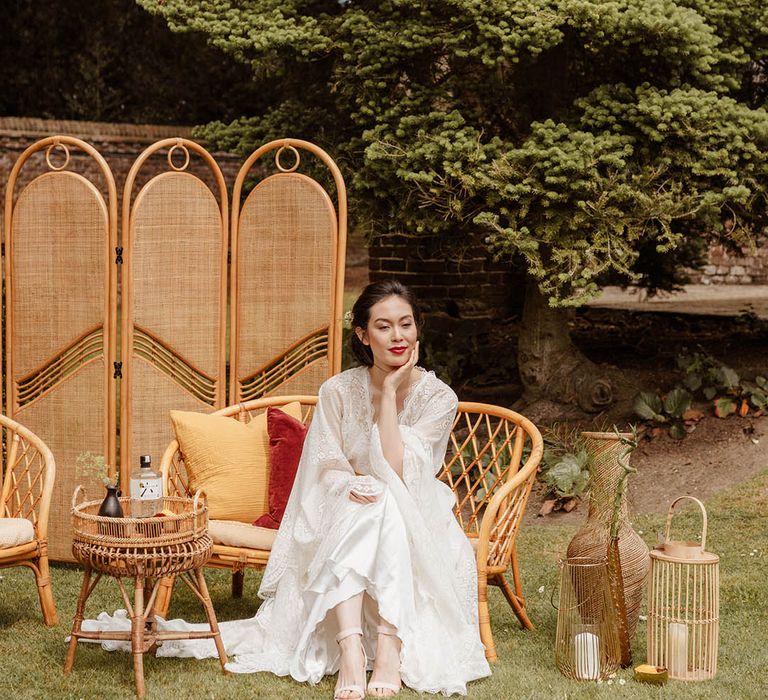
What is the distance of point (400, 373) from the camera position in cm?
418

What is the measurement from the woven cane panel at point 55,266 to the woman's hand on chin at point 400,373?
1.76m

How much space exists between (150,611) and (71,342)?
1.81 meters

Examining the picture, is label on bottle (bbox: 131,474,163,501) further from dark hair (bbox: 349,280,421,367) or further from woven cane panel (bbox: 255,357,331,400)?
woven cane panel (bbox: 255,357,331,400)

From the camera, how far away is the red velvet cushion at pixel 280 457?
4.54m

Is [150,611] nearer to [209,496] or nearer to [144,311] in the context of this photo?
[209,496]

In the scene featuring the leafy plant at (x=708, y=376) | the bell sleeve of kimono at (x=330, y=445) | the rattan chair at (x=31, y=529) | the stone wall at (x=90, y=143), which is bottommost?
the rattan chair at (x=31, y=529)

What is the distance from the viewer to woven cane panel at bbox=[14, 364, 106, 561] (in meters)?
5.33

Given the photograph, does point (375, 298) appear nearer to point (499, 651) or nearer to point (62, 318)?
point (499, 651)

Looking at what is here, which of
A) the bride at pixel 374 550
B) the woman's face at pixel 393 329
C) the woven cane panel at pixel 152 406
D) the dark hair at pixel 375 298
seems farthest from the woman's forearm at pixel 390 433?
the woven cane panel at pixel 152 406

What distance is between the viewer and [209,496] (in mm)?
4551

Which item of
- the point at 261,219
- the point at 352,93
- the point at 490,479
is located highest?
the point at 352,93

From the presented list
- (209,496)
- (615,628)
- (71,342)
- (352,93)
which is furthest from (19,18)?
(615,628)

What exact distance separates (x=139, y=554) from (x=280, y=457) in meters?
1.02

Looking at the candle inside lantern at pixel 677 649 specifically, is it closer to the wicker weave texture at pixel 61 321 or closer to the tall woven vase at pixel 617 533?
the tall woven vase at pixel 617 533
